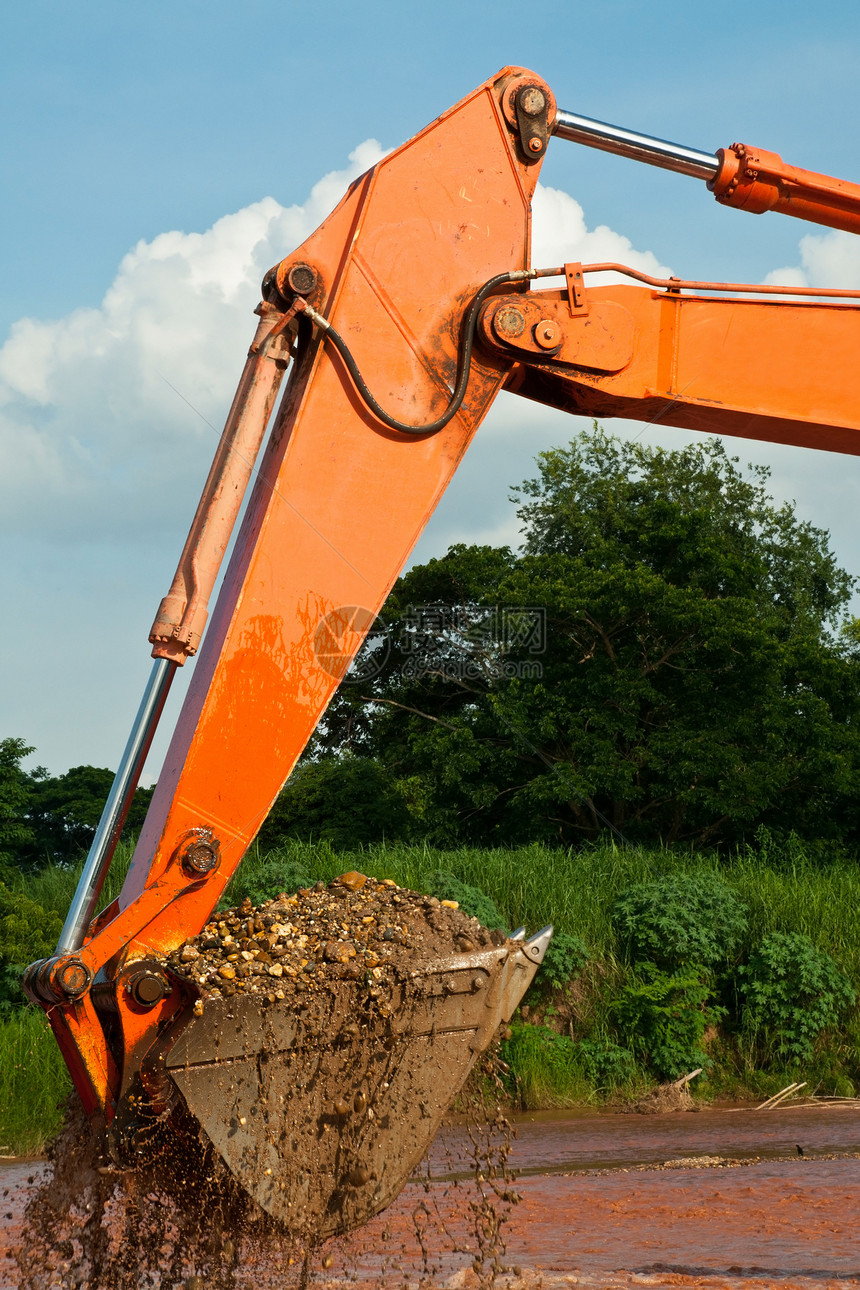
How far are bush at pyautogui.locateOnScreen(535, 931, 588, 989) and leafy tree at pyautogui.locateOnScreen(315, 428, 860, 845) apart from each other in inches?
155

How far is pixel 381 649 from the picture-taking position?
1941 centimetres

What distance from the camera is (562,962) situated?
1077cm

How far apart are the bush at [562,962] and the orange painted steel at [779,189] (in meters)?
7.97

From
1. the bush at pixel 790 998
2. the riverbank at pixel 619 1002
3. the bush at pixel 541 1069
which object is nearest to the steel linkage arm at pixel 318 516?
the riverbank at pixel 619 1002

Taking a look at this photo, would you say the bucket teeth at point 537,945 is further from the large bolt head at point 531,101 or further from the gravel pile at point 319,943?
the large bolt head at point 531,101

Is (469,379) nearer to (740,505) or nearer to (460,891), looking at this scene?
(460,891)

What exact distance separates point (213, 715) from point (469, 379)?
4.16 ft

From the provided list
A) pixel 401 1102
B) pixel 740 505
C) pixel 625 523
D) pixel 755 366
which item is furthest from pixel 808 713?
pixel 401 1102

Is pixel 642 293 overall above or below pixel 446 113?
below

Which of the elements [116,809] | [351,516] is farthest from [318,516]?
[116,809]

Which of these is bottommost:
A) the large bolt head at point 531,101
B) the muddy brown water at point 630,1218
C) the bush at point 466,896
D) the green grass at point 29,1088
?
the green grass at point 29,1088

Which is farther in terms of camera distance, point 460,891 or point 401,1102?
point 460,891

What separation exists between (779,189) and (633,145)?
1.93ft

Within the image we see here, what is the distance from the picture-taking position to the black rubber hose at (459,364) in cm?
329
